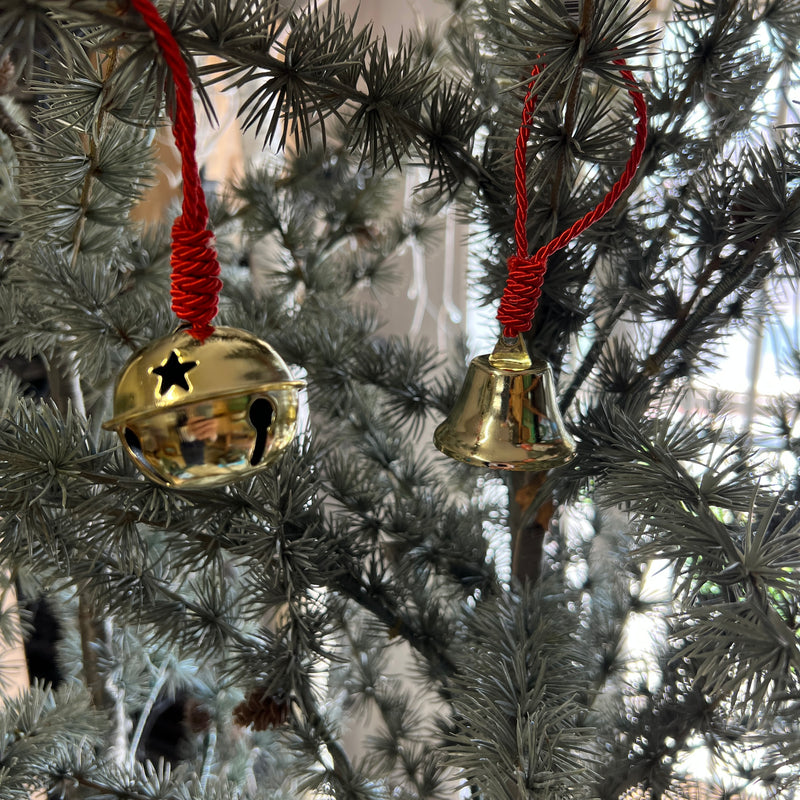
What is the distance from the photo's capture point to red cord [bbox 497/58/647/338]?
0.32 meters

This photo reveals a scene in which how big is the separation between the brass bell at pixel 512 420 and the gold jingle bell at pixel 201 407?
0.40 ft

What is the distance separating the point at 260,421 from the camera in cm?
30

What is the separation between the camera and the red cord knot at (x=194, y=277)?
285 mm

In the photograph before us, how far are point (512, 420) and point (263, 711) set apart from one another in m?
0.26

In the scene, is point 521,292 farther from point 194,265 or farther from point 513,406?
point 194,265

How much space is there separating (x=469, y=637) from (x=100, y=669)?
0.39m

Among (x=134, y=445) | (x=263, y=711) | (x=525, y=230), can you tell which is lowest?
(x=263, y=711)

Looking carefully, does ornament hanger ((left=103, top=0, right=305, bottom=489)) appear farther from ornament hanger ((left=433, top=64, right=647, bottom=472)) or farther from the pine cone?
the pine cone

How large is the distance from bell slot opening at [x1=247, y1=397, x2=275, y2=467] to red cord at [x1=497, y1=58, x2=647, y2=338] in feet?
0.46

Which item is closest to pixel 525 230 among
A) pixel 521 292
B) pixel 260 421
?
pixel 521 292

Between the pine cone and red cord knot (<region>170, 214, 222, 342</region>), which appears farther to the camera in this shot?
the pine cone

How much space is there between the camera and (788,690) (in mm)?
271

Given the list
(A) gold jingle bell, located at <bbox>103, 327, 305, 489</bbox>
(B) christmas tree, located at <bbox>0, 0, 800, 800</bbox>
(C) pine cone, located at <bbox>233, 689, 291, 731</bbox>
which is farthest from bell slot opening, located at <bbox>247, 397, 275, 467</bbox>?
(C) pine cone, located at <bbox>233, 689, 291, 731</bbox>

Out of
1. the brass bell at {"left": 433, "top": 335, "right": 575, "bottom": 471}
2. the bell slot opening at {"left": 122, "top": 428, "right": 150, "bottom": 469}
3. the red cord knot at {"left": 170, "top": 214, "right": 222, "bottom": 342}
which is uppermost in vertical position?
the red cord knot at {"left": 170, "top": 214, "right": 222, "bottom": 342}
